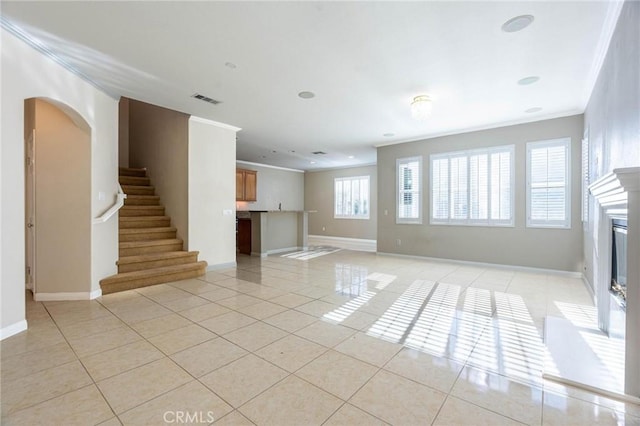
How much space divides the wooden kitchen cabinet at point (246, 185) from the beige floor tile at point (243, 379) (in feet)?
25.1

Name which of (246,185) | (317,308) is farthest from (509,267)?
(246,185)

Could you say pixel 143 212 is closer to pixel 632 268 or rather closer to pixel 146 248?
pixel 146 248

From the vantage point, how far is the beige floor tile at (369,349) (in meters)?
2.27

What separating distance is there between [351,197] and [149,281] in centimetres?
747

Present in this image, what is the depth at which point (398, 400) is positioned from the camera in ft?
5.82

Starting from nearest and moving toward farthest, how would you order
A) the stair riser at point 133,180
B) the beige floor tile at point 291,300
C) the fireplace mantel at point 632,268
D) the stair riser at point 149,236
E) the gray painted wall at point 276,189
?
1. the fireplace mantel at point 632,268
2. the beige floor tile at point 291,300
3. the stair riser at point 149,236
4. the stair riser at point 133,180
5. the gray painted wall at point 276,189

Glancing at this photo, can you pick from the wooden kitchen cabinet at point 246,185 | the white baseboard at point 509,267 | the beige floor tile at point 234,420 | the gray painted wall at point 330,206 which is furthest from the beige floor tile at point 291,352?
the gray painted wall at point 330,206

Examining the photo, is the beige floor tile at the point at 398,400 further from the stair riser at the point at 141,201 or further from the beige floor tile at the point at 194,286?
the stair riser at the point at 141,201

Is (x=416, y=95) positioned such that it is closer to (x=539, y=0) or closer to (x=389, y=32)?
(x=389, y=32)

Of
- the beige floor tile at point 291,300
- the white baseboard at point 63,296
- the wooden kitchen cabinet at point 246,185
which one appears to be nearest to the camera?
the beige floor tile at point 291,300

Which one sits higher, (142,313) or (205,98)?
(205,98)

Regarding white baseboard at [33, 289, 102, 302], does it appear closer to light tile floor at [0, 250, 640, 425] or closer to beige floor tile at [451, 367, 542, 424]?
light tile floor at [0, 250, 640, 425]

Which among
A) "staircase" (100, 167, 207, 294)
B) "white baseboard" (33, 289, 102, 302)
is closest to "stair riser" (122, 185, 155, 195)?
"staircase" (100, 167, 207, 294)

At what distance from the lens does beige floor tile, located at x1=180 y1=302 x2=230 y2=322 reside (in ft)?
10.3
